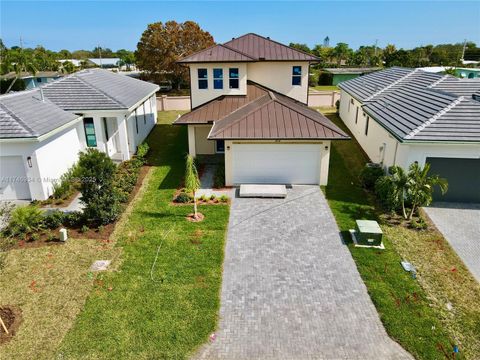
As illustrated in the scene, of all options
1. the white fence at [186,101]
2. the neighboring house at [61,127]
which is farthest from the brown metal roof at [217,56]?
the white fence at [186,101]

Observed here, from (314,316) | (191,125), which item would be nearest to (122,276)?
(314,316)

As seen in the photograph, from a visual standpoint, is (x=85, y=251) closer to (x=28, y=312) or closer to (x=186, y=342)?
(x=28, y=312)

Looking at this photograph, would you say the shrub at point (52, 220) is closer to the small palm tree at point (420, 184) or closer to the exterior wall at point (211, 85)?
the exterior wall at point (211, 85)

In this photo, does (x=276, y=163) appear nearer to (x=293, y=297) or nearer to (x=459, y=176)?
(x=459, y=176)

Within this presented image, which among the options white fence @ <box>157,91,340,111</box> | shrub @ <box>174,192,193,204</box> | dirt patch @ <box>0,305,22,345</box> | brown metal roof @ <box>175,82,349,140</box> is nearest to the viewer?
dirt patch @ <box>0,305,22,345</box>

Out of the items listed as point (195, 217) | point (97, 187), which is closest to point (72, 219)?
point (97, 187)

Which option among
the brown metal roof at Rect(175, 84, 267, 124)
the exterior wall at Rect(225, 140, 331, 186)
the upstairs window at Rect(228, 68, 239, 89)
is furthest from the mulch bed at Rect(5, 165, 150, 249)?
the upstairs window at Rect(228, 68, 239, 89)

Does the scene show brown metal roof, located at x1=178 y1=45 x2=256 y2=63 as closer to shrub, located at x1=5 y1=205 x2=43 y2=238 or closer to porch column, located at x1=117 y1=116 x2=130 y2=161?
porch column, located at x1=117 y1=116 x2=130 y2=161
